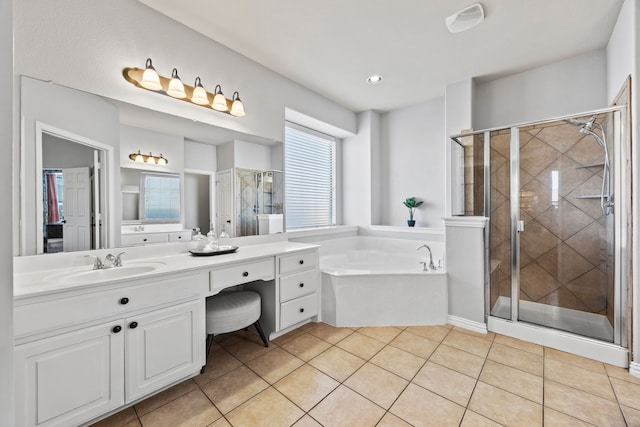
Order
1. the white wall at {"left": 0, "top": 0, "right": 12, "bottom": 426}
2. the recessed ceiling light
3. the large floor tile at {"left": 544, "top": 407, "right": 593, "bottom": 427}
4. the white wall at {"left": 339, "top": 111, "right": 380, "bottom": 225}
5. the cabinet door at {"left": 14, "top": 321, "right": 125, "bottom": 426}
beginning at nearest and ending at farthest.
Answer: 1. the white wall at {"left": 0, "top": 0, "right": 12, "bottom": 426}
2. the cabinet door at {"left": 14, "top": 321, "right": 125, "bottom": 426}
3. the large floor tile at {"left": 544, "top": 407, "right": 593, "bottom": 427}
4. the recessed ceiling light
5. the white wall at {"left": 339, "top": 111, "right": 380, "bottom": 225}

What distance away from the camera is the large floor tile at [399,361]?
1.85m

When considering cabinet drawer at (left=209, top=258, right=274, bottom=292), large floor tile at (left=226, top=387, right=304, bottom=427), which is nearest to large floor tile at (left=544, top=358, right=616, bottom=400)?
large floor tile at (left=226, top=387, right=304, bottom=427)

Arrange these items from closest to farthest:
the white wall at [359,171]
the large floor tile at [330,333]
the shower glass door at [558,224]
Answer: the shower glass door at [558,224] < the large floor tile at [330,333] < the white wall at [359,171]

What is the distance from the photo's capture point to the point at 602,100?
2.55m

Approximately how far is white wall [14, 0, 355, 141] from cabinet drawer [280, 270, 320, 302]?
146 cm

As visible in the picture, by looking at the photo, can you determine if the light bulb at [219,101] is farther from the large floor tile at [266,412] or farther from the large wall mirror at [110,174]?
the large floor tile at [266,412]

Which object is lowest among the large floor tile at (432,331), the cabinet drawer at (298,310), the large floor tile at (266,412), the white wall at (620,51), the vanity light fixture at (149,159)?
the large floor tile at (266,412)

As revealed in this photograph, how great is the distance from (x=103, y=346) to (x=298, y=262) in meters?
1.40

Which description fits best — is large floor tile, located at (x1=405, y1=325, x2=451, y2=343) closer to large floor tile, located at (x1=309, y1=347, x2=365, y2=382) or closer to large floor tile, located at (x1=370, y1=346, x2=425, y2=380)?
large floor tile, located at (x1=370, y1=346, x2=425, y2=380)

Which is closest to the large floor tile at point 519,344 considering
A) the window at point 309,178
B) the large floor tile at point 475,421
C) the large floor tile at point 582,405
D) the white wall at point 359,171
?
the large floor tile at point 582,405

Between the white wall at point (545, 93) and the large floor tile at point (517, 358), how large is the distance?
2365 mm

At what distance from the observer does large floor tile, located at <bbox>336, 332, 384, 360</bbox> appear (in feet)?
6.87

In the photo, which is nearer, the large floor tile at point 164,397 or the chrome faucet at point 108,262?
the large floor tile at point 164,397

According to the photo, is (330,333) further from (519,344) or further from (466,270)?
(519,344)
